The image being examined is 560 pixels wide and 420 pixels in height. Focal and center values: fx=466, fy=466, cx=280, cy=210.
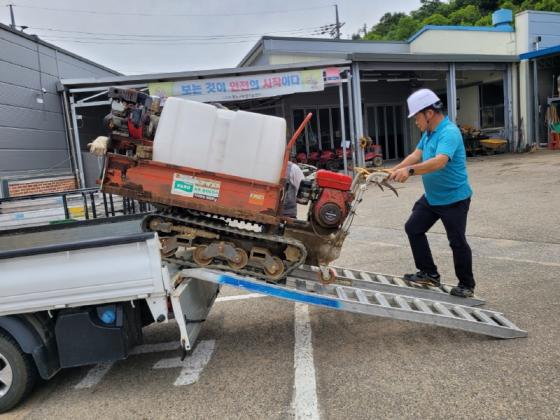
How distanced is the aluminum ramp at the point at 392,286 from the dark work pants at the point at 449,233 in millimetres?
172

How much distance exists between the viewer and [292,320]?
476 cm

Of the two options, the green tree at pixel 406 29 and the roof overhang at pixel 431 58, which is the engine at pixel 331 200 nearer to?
Answer: the roof overhang at pixel 431 58

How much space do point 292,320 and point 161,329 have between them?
137cm

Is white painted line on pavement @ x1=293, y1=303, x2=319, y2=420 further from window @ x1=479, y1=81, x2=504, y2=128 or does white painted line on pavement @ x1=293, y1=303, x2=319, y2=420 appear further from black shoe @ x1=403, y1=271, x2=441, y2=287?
window @ x1=479, y1=81, x2=504, y2=128

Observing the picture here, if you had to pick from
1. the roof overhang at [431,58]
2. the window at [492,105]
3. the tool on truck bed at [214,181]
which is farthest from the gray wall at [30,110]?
the window at [492,105]

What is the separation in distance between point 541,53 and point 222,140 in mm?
21533

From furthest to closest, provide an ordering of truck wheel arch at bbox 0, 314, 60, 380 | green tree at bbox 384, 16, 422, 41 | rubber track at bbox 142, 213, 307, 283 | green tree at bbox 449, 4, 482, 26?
green tree at bbox 384, 16, 422, 41 → green tree at bbox 449, 4, 482, 26 → rubber track at bbox 142, 213, 307, 283 → truck wheel arch at bbox 0, 314, 60, 380

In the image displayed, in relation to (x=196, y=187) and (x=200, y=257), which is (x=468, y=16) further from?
(x=200, y=257)

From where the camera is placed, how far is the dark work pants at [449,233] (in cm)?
438

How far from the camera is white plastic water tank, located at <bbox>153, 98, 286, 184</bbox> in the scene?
4.03m

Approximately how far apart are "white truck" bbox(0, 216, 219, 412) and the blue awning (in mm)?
21937

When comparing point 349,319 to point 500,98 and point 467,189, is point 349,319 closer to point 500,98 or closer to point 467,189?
point 467,189

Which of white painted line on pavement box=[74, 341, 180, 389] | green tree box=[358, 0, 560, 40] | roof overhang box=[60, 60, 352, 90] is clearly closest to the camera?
white painted line on pavement box=[74, 341, 180, 389]

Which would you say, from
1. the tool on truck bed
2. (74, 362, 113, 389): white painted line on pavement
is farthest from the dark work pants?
(74, 362, 113, 389): white painted line on pavement
